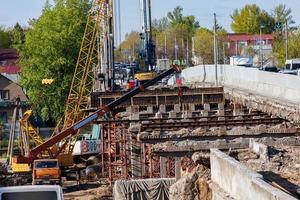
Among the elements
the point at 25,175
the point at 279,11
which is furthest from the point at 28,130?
the point at 279,11

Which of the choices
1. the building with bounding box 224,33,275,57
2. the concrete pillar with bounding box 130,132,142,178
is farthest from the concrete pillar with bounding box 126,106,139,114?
the building with bounding box 224,33,275,57

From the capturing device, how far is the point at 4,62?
5576 inches

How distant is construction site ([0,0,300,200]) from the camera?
17562 mm

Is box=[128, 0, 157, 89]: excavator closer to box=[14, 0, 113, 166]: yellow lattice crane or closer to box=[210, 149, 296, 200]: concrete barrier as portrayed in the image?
box=[14, 0, 113, 166]: yellow lattice crane

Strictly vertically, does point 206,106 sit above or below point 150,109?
above

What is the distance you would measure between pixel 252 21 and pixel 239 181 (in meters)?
162

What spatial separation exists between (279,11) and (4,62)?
46.4m

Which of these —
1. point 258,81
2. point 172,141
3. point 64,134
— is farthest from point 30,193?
point 258,81

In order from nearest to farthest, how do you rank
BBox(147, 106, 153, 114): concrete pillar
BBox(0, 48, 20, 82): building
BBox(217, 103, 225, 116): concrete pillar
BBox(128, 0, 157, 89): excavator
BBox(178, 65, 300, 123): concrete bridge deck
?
BBox(178, 65, 300, 123): concrete bridge deck
BBox(217, 103, 225, 116): concrete pillar
BBox(147, 106, 153, 114): concrete pillar
BBox(128, 0, 157, 89): excavator
BBox(0, 48, 20, 82): building

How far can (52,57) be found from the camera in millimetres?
96062

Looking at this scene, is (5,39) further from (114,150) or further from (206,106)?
(114,150)

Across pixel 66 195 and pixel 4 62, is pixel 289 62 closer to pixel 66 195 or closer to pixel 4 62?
pixel 66 195

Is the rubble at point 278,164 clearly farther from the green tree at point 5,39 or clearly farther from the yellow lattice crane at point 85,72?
the green tree at point 5,39

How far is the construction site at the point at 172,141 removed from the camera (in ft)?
57.6
